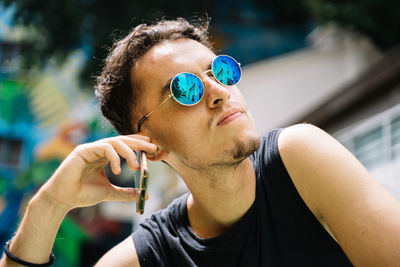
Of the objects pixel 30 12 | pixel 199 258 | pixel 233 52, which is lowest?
pixel 199 258

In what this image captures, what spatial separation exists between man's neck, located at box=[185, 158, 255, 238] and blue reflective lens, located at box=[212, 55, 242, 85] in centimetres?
42

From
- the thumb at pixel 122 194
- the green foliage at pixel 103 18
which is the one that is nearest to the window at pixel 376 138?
the thumb at pixel 122 194

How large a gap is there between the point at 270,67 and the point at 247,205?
34.5ft

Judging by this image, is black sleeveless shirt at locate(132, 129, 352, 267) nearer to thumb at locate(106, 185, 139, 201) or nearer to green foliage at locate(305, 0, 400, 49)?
thumb at locate(106, 185, 139, 201)

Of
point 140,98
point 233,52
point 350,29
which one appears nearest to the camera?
point 140,98

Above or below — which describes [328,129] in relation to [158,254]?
above

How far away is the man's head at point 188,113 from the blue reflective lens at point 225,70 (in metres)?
0.04

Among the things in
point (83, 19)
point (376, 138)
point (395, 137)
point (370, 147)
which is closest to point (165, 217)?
point (395, 137)

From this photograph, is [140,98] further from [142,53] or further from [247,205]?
[247,205]

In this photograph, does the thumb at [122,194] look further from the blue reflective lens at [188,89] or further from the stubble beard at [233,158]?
the blue reflective lens at [188,89]

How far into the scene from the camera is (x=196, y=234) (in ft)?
6.87

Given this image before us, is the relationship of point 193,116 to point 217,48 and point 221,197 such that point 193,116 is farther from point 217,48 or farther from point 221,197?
point 217,48

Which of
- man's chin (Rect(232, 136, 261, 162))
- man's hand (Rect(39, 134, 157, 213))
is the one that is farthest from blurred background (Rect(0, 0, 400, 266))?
man's hand (Rect(39, 134, 157, 213))

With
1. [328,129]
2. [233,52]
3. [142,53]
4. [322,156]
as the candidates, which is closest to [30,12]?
[233,52]
